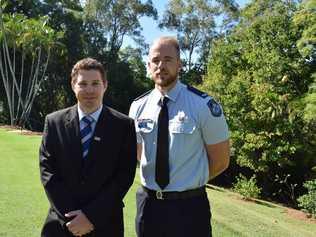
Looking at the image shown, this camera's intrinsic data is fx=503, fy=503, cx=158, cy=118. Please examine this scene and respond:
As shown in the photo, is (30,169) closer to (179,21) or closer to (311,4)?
(311,4)

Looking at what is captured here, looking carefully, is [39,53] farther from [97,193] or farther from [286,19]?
[97,193]

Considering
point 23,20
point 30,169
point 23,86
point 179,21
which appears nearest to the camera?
point 30,169

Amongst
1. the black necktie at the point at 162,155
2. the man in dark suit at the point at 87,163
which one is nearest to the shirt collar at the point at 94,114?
the man in dark suit at the point at 87,163

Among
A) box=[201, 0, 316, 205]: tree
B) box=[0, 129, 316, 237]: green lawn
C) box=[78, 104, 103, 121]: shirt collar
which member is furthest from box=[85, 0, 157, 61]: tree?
box=[78, 104, 103, 121]: shirt collar

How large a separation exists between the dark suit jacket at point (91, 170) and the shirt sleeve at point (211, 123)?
0.52 meters

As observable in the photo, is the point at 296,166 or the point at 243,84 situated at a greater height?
the point at 243,84

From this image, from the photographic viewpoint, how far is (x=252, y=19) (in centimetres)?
2403

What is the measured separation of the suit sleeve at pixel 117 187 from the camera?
11.2ft

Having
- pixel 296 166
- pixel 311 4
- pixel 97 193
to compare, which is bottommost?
pixel 296 166

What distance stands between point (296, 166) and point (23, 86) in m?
22.8

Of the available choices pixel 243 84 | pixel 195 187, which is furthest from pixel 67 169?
pixel 243 84

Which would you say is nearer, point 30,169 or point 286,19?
point 30,169

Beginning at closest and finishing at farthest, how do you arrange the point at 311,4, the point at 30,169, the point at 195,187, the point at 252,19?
the point at 195,187
the point at 30,169
the point at 311,4
the point at 252,19

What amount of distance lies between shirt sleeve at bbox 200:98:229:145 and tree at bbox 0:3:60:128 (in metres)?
27.3
